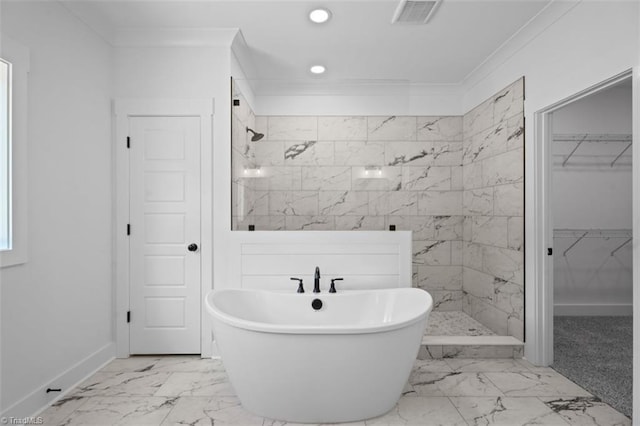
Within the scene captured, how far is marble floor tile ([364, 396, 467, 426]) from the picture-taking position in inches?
88.0

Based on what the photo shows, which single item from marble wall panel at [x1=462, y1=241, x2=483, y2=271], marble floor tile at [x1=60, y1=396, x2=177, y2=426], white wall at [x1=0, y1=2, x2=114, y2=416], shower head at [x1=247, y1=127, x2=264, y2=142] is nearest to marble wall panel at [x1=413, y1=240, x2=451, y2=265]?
marble wall panel at [x1=462, y1=241, x2=483, y2=271]

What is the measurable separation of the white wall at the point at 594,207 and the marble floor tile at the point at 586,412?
233 cm

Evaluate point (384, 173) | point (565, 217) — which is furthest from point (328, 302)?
point (565, 217)

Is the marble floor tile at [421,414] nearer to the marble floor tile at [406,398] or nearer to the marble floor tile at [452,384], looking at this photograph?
the marble floor tile at [406,398]

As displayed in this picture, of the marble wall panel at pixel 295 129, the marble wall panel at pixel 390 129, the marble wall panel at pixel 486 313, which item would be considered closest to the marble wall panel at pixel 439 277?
the marble wall panel at pixel 486 313

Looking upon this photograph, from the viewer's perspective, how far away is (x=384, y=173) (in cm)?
310

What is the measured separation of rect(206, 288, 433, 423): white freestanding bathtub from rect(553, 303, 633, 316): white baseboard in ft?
9.85

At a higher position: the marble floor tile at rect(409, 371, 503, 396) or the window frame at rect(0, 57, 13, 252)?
the window frame at rect(0, 57, 13, 252)

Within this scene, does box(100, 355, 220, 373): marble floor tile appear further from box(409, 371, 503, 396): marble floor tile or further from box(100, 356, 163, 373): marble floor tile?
box(409, 371, 503, 396): marble floor tile

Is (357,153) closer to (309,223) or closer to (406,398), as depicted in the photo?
(309,223)

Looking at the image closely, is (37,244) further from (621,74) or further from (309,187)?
(621,74)

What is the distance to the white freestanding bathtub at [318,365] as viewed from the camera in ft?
6.88

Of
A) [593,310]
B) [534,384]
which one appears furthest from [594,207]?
[534,384]

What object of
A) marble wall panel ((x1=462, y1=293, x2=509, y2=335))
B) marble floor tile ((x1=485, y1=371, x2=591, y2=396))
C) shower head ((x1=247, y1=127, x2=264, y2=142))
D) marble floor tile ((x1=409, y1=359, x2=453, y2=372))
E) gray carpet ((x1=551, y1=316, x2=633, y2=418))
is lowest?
marble floor tile ((x1=409, y1=359, x2=453, y2=372))
